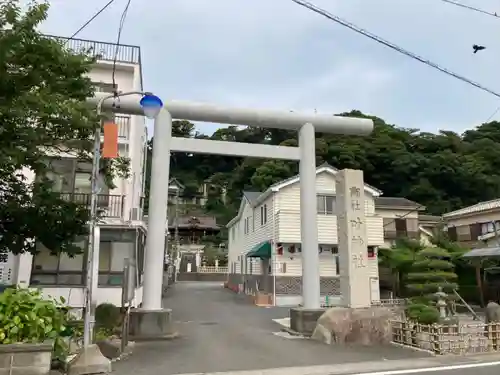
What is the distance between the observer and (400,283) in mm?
26766

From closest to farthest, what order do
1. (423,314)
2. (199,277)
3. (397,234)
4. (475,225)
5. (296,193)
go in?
(423,314)
(296,193)
(475,225)
(397,234)
(199,277)

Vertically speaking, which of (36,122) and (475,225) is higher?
(475,225)

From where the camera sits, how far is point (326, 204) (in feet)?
84.0

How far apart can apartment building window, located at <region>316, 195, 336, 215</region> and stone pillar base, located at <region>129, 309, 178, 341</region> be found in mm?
15198

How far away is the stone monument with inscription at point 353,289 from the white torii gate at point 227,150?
88 cm

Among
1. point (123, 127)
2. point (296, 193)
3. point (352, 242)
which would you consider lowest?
point (352, 242)

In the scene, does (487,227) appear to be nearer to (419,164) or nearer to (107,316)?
(419,164)

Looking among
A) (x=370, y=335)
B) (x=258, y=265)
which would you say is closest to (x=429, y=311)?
(x=370, y=335)

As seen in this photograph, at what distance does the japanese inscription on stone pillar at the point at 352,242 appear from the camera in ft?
41.4

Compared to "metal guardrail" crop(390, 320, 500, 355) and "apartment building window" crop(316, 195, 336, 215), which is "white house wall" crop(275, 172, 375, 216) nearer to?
"apartment building window" crop(316, 195, 336, 215)

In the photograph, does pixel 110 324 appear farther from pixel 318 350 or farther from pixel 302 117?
pixel 302 117

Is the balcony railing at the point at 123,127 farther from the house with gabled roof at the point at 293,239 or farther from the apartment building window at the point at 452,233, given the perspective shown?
the apartment building window at the point at 452,233

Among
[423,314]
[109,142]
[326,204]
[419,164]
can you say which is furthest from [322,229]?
[419,164]

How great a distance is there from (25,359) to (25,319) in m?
0.65
